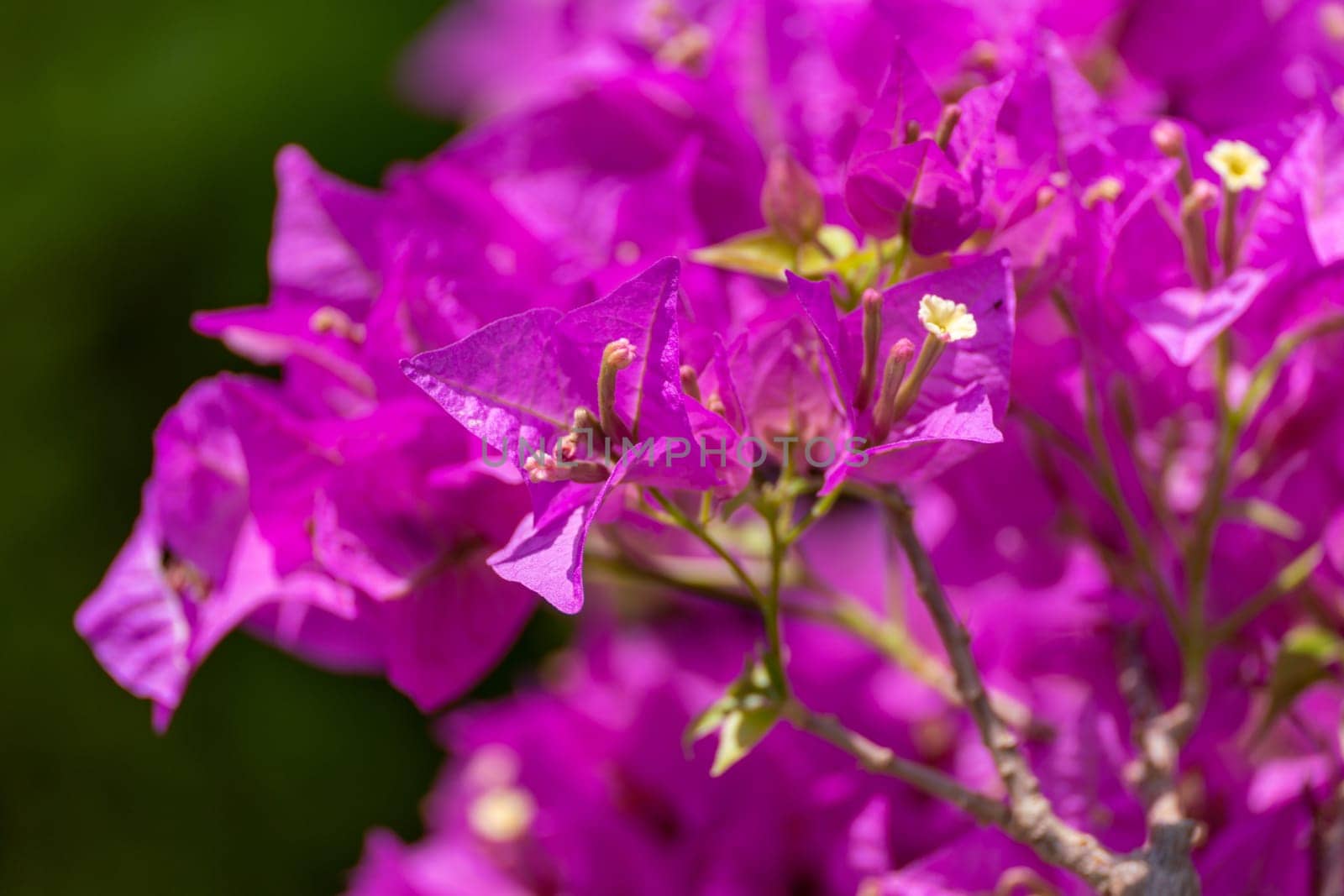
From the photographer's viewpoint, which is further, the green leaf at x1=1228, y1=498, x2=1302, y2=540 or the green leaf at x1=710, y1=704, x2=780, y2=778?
the green leaf at x1=1228, y1=498, x2=1302, y2=540

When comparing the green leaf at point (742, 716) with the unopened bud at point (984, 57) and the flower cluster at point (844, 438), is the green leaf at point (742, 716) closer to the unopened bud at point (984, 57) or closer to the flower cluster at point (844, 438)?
the flower cluster at point (844, 438)

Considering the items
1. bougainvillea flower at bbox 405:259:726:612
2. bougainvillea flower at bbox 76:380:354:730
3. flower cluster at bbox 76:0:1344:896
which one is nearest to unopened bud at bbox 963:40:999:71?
flower cluster at bbox 76:0:1344:896

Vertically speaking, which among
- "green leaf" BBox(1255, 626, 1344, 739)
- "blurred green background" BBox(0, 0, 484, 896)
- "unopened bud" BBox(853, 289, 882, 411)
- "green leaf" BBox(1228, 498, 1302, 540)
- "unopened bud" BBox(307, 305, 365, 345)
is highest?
"unopened bud" BBox(853, 289, 882, 411)

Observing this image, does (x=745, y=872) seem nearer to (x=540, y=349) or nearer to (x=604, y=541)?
(x=604, y=541)

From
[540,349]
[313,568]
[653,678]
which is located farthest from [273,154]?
[540,349]

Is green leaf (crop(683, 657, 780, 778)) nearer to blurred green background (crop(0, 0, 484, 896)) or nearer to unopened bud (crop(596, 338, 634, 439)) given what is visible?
unopened bud (crop(596, 338, 634, 439))

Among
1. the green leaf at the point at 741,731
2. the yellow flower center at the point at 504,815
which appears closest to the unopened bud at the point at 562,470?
the green leaf at the point at 741,731
